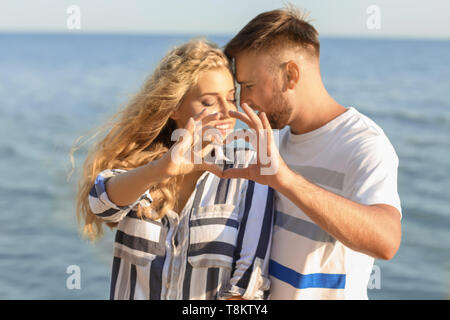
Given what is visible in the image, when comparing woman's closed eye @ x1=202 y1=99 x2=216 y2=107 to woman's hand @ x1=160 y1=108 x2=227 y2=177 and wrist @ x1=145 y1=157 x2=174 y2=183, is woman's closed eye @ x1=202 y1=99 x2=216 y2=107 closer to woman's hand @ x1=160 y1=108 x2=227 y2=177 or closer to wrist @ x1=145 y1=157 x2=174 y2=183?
woman's hand @ x1=160 y1=108 x2=227 y2=177

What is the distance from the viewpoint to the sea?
8.96m

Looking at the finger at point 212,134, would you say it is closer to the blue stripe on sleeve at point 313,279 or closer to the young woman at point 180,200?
the young woman at point 180,200

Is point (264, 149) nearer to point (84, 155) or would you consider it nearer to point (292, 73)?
point (292, 73)

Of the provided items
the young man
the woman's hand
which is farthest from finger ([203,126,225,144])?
the young man

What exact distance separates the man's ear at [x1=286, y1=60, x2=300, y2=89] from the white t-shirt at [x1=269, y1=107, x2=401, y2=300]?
316 mm

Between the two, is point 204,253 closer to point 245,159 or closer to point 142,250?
point 142,250

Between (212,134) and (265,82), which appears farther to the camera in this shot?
(265,82)

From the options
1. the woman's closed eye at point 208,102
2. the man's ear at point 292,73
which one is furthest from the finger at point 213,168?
the man's ear at point 292,73

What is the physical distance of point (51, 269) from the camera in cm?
941

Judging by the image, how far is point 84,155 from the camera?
45.6 ft

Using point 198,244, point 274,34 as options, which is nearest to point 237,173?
point 198,244

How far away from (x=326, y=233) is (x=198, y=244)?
0.57 m

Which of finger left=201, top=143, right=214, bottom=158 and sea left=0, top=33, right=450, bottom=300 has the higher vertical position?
finger left=201, top=143, right=214, bottom=158
